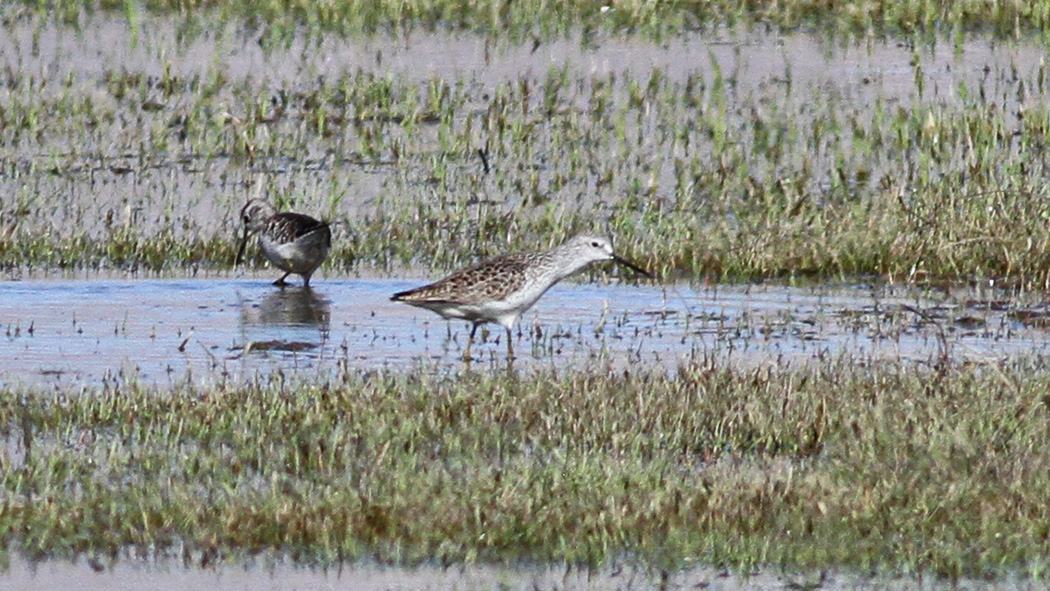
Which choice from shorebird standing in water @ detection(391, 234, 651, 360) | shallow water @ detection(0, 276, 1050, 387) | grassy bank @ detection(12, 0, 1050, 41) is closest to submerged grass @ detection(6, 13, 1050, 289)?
shallow water @ detection(0, 276, 1050, 387)

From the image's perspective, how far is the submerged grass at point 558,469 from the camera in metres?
8.10

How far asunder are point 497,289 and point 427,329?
1208mm

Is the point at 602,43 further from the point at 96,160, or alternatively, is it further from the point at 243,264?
the point at 243,264

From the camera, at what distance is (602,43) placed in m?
28.0

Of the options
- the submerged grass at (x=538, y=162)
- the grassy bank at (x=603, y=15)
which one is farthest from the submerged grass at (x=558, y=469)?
the grassy bank at (x=603, y=15)

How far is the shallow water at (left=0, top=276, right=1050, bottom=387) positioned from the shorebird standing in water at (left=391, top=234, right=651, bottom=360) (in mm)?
271

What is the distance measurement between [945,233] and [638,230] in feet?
9.59

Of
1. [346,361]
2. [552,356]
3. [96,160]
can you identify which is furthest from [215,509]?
[96,160]

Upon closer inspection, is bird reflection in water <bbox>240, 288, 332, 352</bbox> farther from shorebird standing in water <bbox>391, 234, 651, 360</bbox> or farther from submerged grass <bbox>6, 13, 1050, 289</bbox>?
submerged grass <bbox>6, 13, 1050, 289</bbox>

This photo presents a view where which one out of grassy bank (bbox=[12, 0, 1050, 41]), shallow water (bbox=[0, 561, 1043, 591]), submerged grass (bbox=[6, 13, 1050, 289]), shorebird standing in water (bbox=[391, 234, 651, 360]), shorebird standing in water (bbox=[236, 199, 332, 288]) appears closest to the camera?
shallow water (bbox=[0, 561, 1043, 591])

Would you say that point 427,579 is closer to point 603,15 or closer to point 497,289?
point 497,289

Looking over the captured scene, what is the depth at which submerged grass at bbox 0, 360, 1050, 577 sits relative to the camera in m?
8.10

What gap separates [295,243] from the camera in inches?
→ 620

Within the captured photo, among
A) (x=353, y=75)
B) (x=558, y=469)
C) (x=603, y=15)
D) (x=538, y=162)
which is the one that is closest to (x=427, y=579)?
(x=558, y=469)
